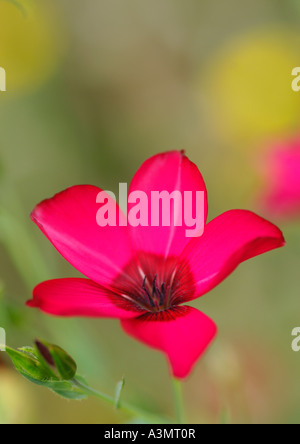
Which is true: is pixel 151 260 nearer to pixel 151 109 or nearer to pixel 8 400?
pixel 8 400

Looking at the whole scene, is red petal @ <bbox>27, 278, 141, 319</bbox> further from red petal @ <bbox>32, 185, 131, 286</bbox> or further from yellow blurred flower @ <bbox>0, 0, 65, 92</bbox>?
yellow blurred flower @ <bbox>0, 0, 65, 92</bbox>

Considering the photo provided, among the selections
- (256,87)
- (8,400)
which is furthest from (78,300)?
(256,87)

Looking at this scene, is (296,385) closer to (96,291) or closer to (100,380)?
(100,380)

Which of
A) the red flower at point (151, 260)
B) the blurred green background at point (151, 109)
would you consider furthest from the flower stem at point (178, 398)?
the blurred green background at point (151, 109)

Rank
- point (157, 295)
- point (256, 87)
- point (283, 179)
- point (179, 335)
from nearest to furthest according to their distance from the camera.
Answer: point (179, 335)
point (157, 295)
point (283, 179)
point (256, 87)

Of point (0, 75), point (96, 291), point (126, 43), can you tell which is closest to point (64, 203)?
point (96, 291)

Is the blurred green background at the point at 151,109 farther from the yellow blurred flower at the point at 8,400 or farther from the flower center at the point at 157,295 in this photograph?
the flower center at the point at 157,295
